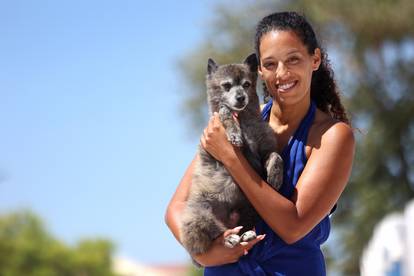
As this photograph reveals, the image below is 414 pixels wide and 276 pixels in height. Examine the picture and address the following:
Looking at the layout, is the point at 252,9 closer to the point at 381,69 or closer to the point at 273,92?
the point at 381,69

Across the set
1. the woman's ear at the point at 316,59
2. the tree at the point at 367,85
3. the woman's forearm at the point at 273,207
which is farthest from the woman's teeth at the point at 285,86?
the tree at the point at 367,85

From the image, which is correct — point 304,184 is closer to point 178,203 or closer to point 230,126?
point 230,126

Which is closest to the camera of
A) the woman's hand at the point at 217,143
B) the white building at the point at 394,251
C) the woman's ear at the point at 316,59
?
the woman's hand at the point at 217,143

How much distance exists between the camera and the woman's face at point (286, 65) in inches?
127

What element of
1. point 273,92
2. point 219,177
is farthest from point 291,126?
point 219,177

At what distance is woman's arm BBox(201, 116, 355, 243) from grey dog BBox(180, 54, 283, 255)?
0.11 metres

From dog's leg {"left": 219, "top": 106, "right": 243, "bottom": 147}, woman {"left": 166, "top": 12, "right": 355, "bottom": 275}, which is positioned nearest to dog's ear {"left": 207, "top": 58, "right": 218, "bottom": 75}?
dog's leg {"left": 219, "top": 106, "right": 243, "bottom": 147}

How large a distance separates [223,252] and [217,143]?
1.63ft

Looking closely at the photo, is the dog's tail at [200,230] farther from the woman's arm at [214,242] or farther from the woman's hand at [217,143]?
the woman's hand at [217,143]

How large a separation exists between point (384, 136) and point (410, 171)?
1204mm

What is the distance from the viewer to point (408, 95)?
2059cm

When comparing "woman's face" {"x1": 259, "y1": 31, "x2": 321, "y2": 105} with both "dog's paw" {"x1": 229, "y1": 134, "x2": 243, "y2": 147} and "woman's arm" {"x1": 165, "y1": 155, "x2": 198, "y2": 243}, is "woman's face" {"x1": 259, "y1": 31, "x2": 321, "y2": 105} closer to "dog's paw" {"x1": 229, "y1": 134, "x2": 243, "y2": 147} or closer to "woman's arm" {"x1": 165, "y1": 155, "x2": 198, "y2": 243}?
"dog's paw" {"x1": 229, "y1": 134, "x2": 243, "y2": 147}

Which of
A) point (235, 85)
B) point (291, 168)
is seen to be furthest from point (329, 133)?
point (235, 85)

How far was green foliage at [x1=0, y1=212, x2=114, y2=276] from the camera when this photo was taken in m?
28.4
